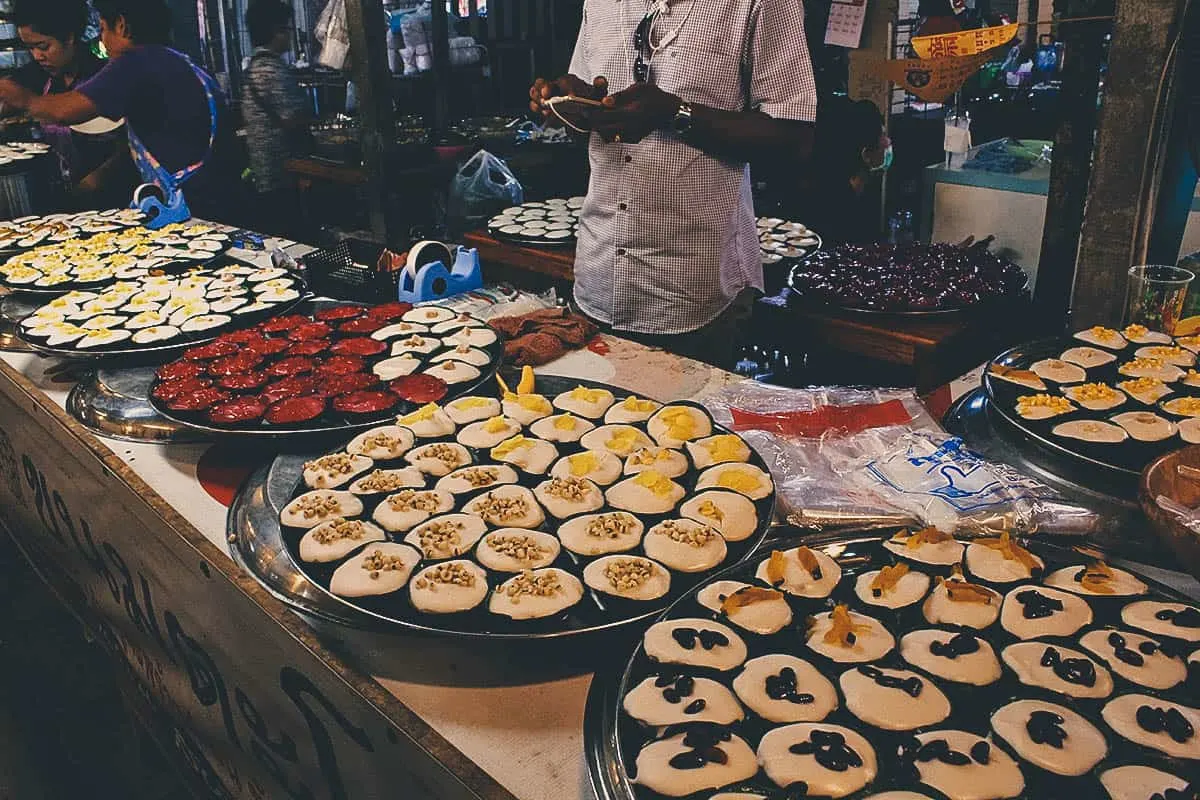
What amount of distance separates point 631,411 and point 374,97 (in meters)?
2.66

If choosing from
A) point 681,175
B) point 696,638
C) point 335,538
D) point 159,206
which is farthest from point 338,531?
point 159,206

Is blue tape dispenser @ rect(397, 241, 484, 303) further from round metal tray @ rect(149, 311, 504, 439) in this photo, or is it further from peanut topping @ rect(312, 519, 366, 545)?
peanut topping @ rect(312, 519, 366, 545)

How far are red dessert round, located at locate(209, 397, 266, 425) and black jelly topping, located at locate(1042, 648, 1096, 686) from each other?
Result: 1678 mm

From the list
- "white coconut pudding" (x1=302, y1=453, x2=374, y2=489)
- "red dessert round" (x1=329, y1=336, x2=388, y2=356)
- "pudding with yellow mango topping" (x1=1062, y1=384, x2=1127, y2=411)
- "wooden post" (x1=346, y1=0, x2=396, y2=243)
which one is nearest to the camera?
"white coconut pudding" (x1=302, y1=453, x2=374, y2=489)

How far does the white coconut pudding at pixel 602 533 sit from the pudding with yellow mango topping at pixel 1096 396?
1.13 metres

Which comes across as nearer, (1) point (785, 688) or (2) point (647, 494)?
(1) point (785, 688)

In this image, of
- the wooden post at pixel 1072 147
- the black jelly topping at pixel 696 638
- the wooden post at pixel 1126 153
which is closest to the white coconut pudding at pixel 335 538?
the black jelly topping at pixel 696 638

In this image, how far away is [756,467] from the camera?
5.96 ft

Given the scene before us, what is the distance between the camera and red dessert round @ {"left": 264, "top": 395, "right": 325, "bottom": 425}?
206 centimetres

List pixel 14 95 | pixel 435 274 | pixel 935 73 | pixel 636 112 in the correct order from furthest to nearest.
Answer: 1. pixel 14 95
2. pixel 435 274
3. pixel 636 112
4. pixel 935 73

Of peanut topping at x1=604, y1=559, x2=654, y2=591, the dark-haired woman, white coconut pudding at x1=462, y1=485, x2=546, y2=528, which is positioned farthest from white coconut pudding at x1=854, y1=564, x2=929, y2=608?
the dark-haired woman

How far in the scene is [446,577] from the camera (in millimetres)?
1493

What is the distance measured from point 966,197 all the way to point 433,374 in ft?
13.4

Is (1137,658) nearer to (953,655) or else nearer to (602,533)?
(953,655)
